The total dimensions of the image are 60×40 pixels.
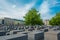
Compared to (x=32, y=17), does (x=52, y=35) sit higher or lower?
lower

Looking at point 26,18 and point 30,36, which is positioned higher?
point 26,18

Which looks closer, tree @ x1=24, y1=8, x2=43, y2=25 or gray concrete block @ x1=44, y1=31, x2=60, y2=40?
gray concrete block @ x1=44, y1=31, x2=60, y2=40

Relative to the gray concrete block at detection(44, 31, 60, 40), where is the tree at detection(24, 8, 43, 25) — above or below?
above

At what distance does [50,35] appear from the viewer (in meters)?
6.03

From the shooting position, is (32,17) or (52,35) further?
(32,17)

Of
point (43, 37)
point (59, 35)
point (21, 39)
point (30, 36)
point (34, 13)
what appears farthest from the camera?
point (34, 13)

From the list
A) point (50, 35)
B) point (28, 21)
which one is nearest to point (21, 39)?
point (50, 35)

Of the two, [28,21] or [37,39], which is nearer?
[37,39]

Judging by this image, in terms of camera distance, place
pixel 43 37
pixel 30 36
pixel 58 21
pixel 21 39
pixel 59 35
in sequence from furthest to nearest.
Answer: pixel 58 21 → pixel 43 37 → pixel 59 35 → pixel 30 36 → pixel 21 39

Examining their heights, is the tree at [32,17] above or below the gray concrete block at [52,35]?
above

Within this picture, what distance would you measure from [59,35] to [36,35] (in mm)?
1230

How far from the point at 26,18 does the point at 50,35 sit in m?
21.1

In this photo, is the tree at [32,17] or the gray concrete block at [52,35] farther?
the tree at [32,17]

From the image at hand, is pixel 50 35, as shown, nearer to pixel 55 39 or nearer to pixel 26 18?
pixel 55 39
